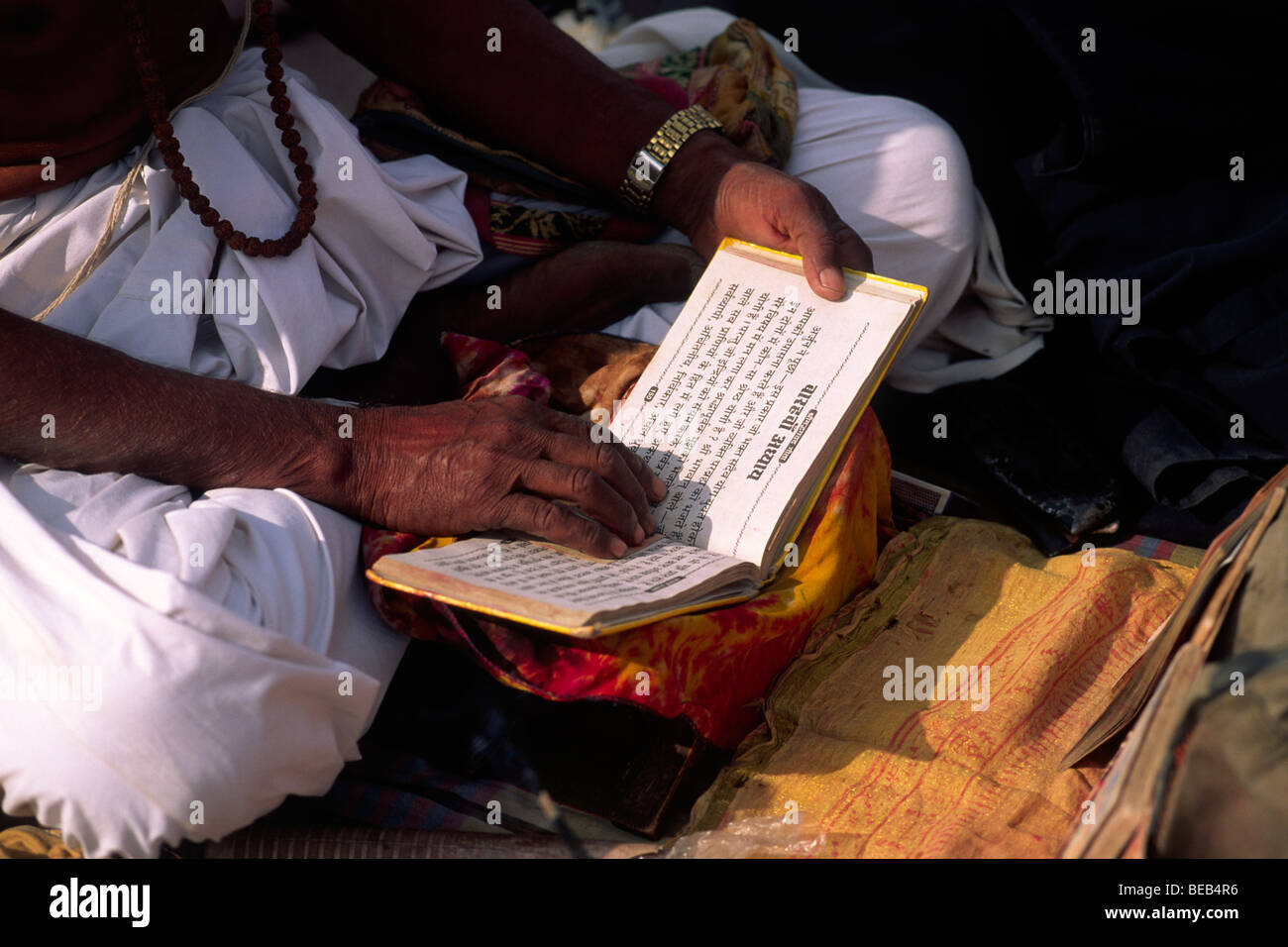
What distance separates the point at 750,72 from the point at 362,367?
42.1 inches

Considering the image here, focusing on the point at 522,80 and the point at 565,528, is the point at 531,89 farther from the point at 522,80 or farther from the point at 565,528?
the point at 565,528

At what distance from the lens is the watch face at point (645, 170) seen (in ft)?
6.86

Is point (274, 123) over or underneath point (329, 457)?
over

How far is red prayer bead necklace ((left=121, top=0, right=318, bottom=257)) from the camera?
5.49ft

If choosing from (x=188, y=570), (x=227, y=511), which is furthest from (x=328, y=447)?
(x=188, y=570)

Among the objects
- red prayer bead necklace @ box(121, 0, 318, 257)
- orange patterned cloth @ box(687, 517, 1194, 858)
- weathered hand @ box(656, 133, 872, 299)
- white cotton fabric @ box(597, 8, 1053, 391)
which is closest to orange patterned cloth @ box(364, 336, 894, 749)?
orange patterned cloth @ box(687, 517, 1194, 858)

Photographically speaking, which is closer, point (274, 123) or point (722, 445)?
point (722, 445)

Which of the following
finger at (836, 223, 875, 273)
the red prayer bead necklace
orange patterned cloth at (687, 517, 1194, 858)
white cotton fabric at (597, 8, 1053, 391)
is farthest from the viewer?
white cotton fabric at (597, 8, 1053, 391)

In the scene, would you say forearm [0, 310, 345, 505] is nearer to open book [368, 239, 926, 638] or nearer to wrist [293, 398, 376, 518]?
wrist [293, 398, 376, 518]

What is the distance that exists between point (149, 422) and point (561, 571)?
596 millimetres

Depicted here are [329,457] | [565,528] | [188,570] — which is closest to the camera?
[188,570]

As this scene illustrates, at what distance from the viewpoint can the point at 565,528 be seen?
57.2 inches

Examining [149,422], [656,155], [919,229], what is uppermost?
[656,155]

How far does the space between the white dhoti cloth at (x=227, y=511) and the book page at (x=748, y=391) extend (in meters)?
0.30
